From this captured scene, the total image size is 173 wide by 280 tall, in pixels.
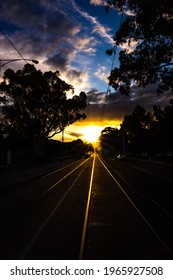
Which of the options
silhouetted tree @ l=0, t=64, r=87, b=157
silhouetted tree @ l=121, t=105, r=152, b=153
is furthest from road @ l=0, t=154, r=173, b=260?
silhouetted tree @ l=121, t=105, r=152, b=153

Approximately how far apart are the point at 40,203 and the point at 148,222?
5216mm

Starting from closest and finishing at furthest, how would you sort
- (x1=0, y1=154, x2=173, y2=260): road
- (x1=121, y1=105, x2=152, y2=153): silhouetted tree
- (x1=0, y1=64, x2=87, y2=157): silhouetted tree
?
(x1=0, y1=154, x2=173, y2=260): road → (x1=0, y1=64, x2=87, y2=157): silhouetted tree → (x1=121, y1=105, x2=152, y2=153): silhouetted tree

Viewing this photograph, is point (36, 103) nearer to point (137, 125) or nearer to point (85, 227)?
point (85, 227)

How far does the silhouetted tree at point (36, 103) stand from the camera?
56.6 m

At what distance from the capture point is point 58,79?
193 ft

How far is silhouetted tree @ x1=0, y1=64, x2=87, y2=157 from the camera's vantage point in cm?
5659

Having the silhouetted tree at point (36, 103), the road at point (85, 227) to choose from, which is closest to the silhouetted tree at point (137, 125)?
the silhouetted tree at point (36, 103)

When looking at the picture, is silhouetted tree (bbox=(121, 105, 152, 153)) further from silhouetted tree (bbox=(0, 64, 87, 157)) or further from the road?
the road

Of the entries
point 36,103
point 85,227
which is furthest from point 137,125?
point 85,227

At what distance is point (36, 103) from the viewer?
5712 cm

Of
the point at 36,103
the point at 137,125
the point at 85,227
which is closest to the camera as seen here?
the point at 85,227
